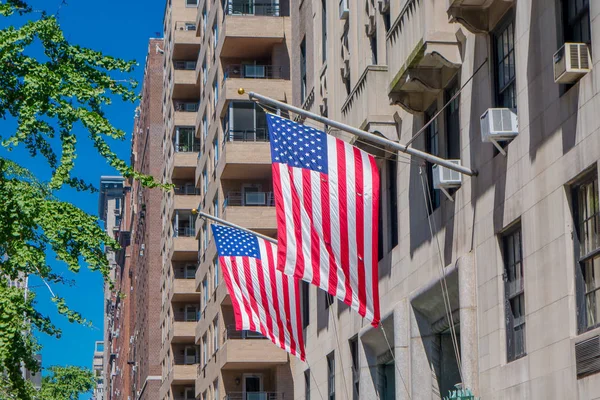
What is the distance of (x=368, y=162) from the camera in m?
22.7

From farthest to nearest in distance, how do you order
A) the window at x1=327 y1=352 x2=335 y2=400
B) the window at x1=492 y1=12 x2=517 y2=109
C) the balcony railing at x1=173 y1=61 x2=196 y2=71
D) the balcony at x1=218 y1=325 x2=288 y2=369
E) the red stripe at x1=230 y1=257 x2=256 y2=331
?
the balcony railing at x1=173 y1=61 x2=196 y2=71 → the balcony at x1=218 y1=325 x2=288 y2=369 → the window at x1=327 y1=352 x2=335 y2=400 → the red stripe at x1=230 y1=257 x2=256 y2=331 → the window at x1=492 y1=12 x2=517 y2=109

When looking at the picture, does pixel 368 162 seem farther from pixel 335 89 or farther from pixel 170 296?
pixel 170 296

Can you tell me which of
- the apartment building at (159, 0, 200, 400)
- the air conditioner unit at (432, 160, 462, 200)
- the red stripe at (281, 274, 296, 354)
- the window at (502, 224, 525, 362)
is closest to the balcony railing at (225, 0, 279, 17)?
the apartment building at (159, 0, 200, 400)

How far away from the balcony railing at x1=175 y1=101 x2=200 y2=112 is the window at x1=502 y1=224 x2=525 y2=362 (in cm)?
6180

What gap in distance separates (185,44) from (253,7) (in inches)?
900

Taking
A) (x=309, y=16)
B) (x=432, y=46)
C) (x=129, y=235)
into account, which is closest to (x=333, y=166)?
(x=432, y=46)

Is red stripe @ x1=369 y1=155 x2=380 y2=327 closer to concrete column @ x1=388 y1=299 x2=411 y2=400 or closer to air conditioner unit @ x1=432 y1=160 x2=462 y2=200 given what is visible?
air conditioner unit @ x1=432 y1=160 x2=462 y2=200

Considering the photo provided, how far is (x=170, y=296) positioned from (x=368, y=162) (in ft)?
187

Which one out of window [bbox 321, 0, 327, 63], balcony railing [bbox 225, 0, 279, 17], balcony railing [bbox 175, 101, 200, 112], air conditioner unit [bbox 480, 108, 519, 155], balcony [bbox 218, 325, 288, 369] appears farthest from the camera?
balcony railing [bbox 175, 101, 200, 112]

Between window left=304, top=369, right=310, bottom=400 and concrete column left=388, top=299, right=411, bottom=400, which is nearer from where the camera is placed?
concrete column left=388, top=299, right=411, bottom=400

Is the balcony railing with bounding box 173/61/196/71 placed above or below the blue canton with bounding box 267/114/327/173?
above

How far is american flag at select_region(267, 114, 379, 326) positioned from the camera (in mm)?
22344

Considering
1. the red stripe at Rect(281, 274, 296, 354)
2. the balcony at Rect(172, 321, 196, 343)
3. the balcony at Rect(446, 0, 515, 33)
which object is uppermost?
the balcony at Rect(172, 321, 196, 343)

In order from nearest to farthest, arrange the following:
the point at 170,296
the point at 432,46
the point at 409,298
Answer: the point at 432,46, the point at 409,298, the point at 170,296
